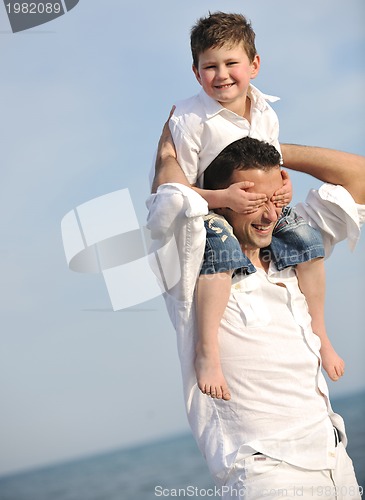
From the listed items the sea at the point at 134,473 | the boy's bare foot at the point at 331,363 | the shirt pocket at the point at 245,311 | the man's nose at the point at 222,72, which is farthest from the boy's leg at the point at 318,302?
the sea at the point at 134,473

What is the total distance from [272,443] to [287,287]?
1.78 ft

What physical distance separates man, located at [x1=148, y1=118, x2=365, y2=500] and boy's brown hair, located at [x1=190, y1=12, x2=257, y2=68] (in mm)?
359

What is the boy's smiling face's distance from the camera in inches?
121

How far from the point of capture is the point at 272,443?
287 centimetres

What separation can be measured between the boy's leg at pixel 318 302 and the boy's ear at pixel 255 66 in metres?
0.69

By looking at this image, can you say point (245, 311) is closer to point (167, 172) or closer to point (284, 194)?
point (284, 194)

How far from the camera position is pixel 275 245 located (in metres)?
3.12

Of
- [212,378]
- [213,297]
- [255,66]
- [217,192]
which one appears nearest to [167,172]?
[217,192]

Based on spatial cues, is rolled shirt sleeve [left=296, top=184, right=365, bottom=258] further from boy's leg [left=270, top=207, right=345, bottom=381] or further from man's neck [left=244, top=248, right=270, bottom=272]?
man's neck [left=244, top=248, right=270, bottom=272]

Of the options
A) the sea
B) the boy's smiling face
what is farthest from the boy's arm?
the sea

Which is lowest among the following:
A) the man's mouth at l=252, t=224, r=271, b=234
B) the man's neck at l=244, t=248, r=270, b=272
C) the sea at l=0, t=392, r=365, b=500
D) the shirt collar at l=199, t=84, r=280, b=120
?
the sea at l=0, t=392, r=365, b=500

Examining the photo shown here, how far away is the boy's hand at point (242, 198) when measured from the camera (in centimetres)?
288

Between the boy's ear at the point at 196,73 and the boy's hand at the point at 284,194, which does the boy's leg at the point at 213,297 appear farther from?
the boy's ear at the point at 196,73

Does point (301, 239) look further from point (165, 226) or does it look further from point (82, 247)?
→ point (82, 247)
